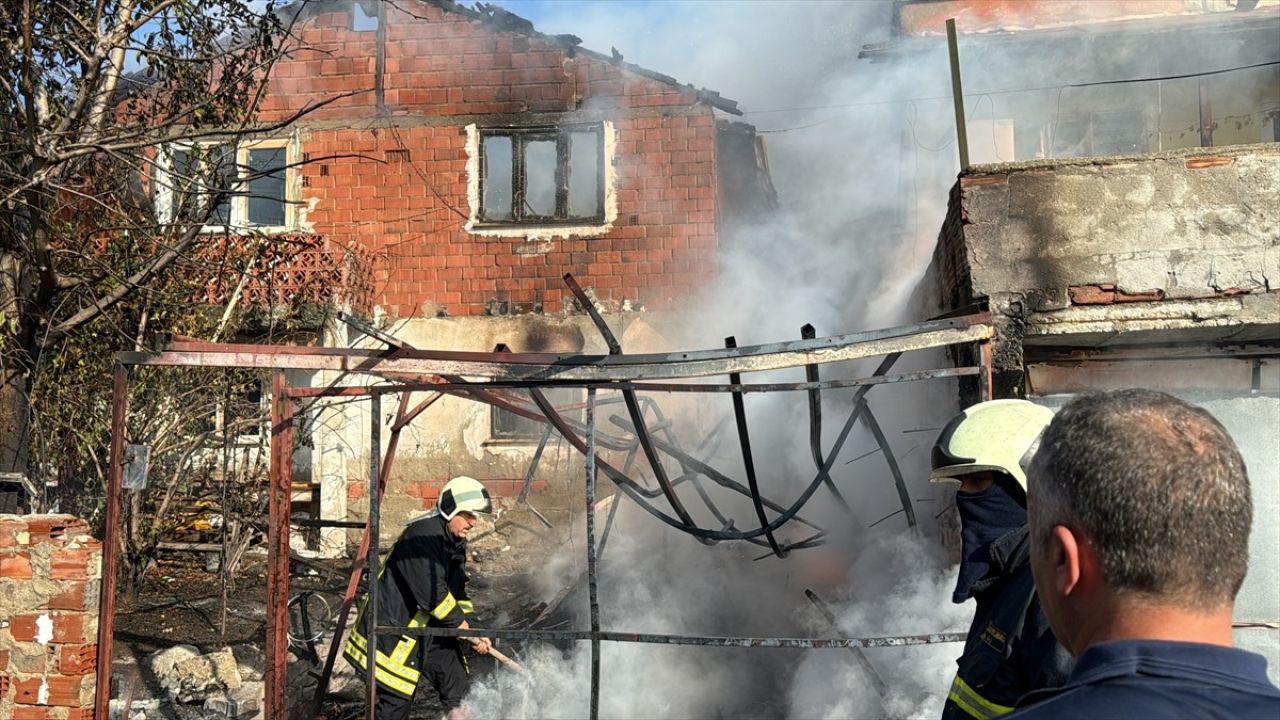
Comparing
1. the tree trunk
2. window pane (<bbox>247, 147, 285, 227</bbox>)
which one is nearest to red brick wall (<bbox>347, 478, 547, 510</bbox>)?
window pane (<bbox>247, 147, 285, 227</bbox>)

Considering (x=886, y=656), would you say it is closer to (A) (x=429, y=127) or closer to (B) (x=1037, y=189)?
(B) (x=1037, y=189)

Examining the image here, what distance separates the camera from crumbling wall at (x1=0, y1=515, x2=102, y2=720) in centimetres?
532

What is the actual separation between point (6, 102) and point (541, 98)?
8.47 meters

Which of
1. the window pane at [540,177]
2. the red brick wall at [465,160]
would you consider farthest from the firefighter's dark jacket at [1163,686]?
the window pane at [540,177]

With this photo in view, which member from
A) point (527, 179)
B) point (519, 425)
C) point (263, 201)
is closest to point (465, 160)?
point (527, 179)

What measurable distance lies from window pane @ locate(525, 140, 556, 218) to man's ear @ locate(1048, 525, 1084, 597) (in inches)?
498

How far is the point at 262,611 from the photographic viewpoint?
988cm

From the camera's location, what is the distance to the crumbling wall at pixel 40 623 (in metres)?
5.32

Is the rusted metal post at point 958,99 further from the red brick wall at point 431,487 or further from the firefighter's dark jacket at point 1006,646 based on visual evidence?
the red brick wall at point 431,487

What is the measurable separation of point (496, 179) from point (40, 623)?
31.0 feet

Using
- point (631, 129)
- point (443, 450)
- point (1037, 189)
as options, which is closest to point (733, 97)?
point (631, 129)

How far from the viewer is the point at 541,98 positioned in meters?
13.7

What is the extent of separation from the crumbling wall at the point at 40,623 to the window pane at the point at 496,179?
8948 millimetres

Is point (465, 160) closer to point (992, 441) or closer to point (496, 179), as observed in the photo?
point (496, 179)
